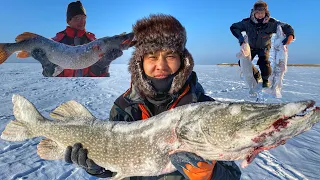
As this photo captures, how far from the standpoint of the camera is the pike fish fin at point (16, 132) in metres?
2.09

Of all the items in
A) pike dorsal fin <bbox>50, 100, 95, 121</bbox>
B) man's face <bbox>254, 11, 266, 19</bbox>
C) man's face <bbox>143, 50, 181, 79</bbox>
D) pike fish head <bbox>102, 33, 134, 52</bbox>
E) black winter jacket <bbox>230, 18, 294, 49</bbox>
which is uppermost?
man's face <bbox>254, 11, 266, 19</bbox>

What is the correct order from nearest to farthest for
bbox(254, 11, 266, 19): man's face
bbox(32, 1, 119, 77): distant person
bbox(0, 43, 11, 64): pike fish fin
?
1. bbox(0, 43, 11, 64): pike fish fin
2. bbox(32, 1, 119, 77): distant person
3. bbox(254, 11, 266, 19): man's face

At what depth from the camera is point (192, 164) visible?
5.12 ft

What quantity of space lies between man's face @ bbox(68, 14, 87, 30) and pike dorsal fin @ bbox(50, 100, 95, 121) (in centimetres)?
351

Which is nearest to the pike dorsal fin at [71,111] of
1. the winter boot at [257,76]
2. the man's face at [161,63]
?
the man's face at [161,63]

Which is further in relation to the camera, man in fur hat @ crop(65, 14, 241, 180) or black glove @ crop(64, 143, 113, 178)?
man in fur hat @ crop(65, 14, 241, 180)

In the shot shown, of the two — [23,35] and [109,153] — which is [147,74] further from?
[23,35]

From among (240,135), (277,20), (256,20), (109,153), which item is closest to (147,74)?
(109,153)

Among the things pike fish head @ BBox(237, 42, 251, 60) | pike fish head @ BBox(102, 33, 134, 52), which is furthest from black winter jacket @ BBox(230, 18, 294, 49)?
pike fish head @ BBox(102, 33, 134, 52)

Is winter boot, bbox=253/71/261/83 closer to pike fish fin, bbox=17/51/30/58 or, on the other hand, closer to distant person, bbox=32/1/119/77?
distant person, bbox=32/1/119/77

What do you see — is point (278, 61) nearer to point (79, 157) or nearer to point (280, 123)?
point (280, 123)

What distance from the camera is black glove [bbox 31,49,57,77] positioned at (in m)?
4.14

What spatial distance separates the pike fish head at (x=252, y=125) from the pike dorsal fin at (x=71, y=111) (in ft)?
3.26

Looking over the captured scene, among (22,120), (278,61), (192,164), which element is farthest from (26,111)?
(278,61)
